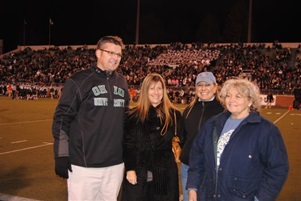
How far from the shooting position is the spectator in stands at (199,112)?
402 cm

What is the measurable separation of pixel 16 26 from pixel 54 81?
120ft

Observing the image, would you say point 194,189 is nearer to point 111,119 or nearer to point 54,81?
point 111,119

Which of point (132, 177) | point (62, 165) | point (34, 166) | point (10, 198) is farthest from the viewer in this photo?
point (34, 166)

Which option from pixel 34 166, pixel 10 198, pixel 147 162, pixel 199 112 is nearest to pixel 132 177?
pixel 147 162

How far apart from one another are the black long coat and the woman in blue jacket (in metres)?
0.63

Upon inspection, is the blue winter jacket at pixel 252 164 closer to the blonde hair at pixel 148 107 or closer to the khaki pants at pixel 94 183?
the blonde hair at pixel 148 107

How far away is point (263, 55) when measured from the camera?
1348 inches

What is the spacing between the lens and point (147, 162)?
3676mm

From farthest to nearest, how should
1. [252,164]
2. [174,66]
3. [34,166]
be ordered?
[174,66]
[34,166]
[252,164]

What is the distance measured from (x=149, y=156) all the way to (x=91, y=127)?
0.69 m

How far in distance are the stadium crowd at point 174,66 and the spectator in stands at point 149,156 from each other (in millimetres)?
23999

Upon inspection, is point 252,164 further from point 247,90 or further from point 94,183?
point 94,183

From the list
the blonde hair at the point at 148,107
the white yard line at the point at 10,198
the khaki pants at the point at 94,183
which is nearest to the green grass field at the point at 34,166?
the white yard line at the point at 10,198

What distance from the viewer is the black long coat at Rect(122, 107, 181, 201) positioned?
3635 millimetres
